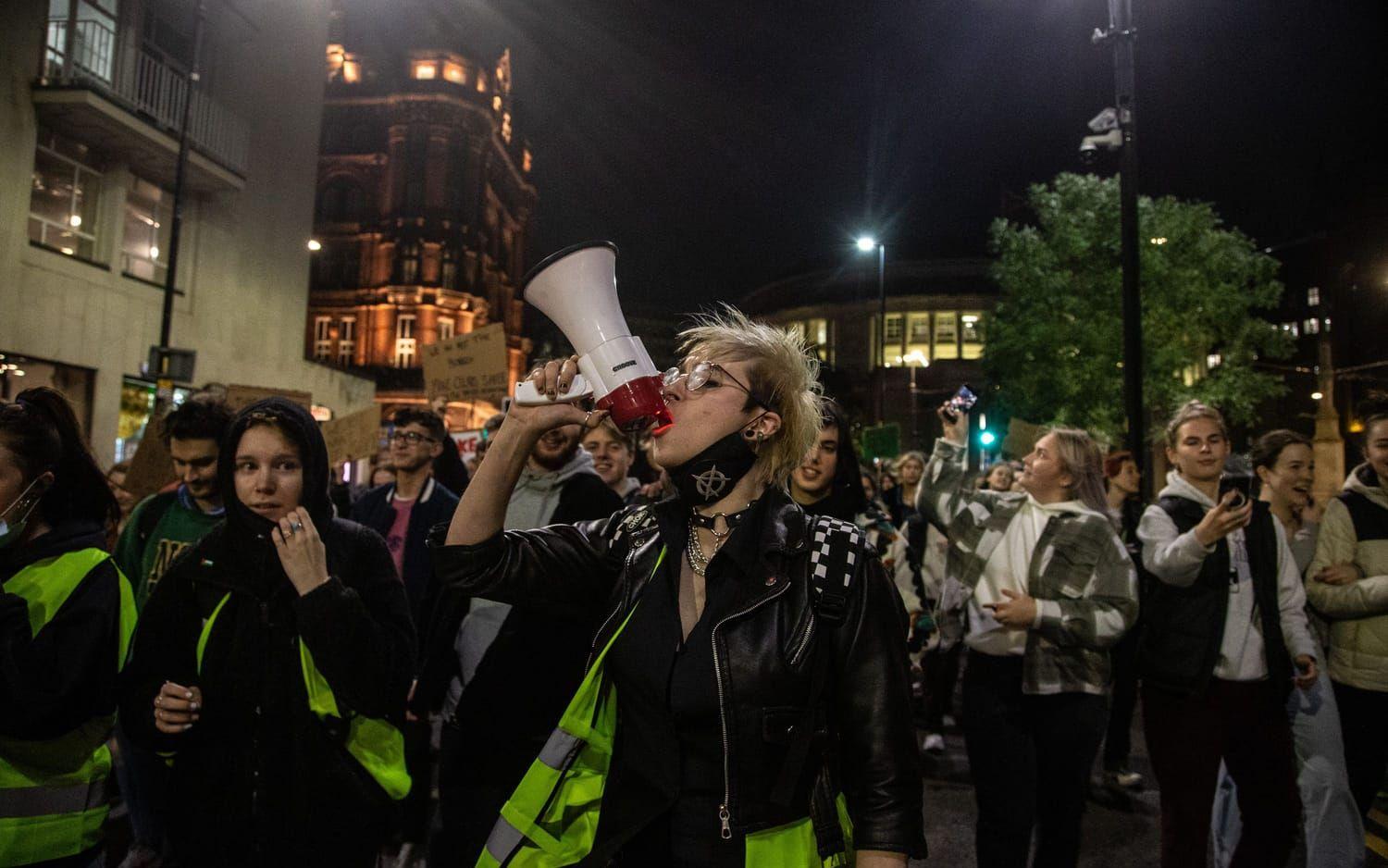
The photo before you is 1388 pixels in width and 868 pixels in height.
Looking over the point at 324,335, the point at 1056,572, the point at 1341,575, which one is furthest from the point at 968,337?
the point at 1056,572

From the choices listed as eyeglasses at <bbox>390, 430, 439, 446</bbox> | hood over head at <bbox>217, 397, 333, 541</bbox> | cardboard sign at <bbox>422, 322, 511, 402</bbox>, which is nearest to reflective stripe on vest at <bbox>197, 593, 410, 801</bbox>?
hood over head at <bbox>217, 397, 333, 541</bbox>

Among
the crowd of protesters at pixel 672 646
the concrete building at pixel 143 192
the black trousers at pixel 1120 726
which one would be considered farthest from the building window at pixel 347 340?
the black trousers at pixel 1120 726

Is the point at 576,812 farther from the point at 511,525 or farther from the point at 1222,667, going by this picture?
the point at 1222,667

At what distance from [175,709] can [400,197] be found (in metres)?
54.5

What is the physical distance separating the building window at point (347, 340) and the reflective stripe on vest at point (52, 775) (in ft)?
175

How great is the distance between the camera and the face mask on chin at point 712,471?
2.16m

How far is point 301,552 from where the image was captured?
103 inches

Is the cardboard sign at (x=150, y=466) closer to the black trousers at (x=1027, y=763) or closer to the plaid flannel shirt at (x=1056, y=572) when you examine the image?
the plaid flannel shirt at (x=1056, y=572)

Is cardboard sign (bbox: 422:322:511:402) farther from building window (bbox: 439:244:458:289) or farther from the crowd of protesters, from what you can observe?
building window (bbox: 439:244:458:289)

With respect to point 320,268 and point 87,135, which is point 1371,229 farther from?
point 320,268

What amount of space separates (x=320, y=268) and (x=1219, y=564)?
56624 mm

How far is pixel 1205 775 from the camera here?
3.73m

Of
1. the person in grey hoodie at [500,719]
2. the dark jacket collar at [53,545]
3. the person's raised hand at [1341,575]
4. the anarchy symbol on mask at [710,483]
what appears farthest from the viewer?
the person's raised hand at [1341,575]

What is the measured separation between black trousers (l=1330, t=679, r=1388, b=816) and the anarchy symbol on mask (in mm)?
3890
